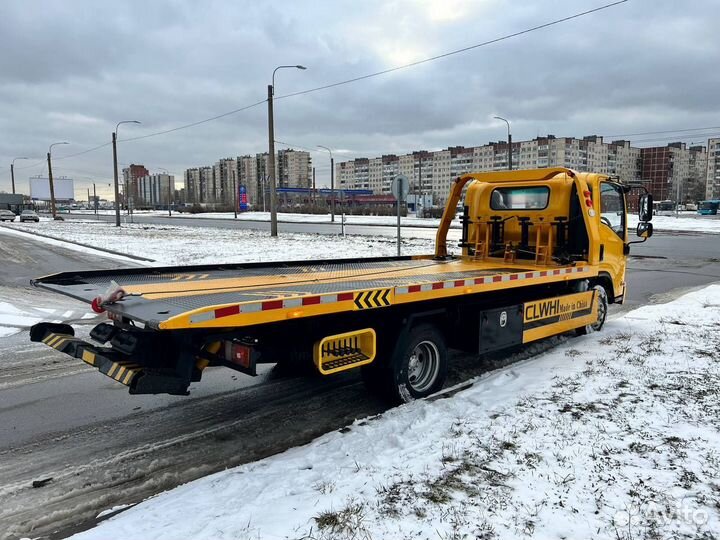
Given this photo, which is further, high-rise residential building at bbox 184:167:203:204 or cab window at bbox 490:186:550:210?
high-rise residential building at bbox 184:167:203:204

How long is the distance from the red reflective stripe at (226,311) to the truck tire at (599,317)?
5.83 m

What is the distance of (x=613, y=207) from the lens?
26.8ft

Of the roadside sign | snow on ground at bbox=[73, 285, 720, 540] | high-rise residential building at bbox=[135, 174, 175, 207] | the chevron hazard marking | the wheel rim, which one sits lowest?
snow on ground at bbox=[73, 285, 720, 540]

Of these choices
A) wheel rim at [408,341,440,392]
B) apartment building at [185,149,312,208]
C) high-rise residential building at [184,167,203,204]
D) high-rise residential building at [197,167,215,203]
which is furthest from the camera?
high-rise residential building at [184,167,203,204]

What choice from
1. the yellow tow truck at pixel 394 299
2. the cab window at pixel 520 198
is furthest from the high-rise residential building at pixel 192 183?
the yellow tow truck at pixel 394 299

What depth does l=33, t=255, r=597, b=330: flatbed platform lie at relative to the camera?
364 centimetres

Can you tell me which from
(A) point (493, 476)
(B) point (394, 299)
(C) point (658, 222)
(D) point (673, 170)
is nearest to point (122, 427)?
(B) point (394, 299)

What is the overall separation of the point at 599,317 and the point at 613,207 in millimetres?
1691

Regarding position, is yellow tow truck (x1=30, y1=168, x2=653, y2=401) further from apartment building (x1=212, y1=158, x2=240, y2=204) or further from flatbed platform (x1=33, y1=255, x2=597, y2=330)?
apartment building (x1=212, y1=158, x2=240, y2=204)

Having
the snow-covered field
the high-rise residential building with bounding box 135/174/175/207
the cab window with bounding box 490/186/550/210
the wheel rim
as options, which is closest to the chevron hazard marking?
the wheel rim

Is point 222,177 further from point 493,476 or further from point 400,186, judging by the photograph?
point 493,476

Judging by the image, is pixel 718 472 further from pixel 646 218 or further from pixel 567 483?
pixel 646 218

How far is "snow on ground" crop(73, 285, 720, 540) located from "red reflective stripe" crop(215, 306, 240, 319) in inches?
44.1

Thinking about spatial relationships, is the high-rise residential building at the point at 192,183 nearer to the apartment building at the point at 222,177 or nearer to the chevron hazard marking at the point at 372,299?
the apartment building at the point at 222,177
